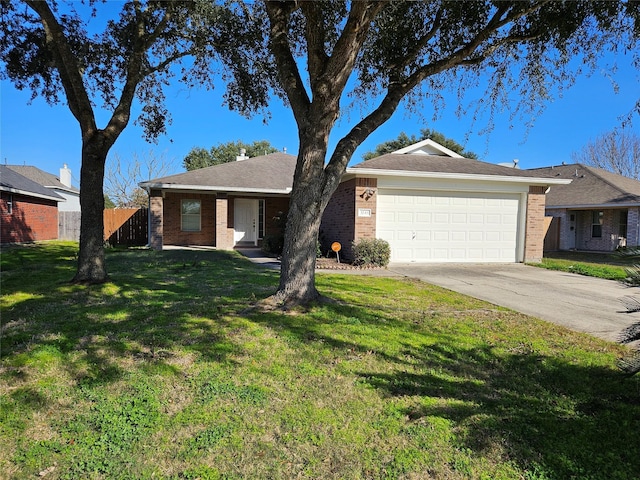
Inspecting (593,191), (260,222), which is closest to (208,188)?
(260,222)

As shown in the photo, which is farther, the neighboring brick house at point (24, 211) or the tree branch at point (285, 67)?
the neighboring brick house at point (24, 211)

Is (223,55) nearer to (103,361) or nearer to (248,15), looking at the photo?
(248,15)

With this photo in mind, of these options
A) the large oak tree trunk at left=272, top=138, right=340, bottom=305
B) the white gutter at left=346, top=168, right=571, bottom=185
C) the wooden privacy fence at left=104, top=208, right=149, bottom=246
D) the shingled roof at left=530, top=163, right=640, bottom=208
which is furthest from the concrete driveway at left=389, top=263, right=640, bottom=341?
the wooden privacy fence at left=104, top=208, right=149, bottom=246

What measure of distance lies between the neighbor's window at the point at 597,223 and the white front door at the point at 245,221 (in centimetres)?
1788

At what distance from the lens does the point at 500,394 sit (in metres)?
3.37

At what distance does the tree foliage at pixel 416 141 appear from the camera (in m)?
33.4

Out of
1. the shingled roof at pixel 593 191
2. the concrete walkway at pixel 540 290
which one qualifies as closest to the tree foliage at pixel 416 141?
the shingled roof at pixel 593 191

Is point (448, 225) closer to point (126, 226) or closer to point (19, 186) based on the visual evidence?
point (126, 226)

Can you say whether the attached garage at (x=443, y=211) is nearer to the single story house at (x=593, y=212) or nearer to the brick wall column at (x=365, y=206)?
the brick wall column at (x=365, y=206)

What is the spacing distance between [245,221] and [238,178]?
2.16 metres

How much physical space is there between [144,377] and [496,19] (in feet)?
24.5

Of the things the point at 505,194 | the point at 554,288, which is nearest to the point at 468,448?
the point at 554,288

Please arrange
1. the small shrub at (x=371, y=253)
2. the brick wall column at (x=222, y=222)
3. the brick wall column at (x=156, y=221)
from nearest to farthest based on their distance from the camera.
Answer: the small shrub at (x=371, y=253)
the brick wall column at (x=156, y=221)
the brick wall column at (x=222, y=222)

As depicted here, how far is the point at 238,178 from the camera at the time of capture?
58.9 feet
